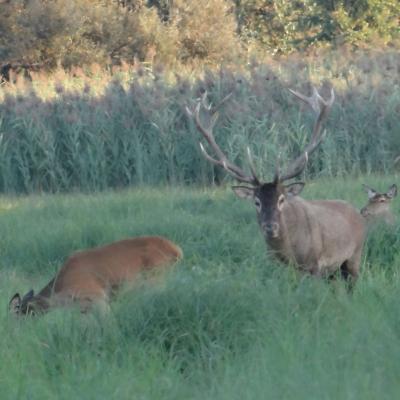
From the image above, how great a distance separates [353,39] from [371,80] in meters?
15.7

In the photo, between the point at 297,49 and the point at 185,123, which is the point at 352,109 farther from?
the point at 297,49

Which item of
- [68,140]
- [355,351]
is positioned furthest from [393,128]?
[355,351]

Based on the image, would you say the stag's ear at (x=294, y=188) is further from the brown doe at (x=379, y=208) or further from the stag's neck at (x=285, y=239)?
the brown doe at (x=379, y=208)

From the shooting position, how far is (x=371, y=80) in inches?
689

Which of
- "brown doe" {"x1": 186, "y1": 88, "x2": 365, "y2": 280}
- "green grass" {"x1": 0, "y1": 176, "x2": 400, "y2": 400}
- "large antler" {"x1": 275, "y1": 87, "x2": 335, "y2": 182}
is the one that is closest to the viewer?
"green grass" {"x1": 0, "y1": 176, "x2": 400, "y2": 400}

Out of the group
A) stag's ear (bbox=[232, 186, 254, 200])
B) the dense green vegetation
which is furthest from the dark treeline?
stag's ear (bbox=[232, 186, 254, 200])

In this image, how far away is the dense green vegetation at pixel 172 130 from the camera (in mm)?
15391

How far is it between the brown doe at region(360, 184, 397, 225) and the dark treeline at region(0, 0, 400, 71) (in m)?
16.3

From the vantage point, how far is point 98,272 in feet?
28.1

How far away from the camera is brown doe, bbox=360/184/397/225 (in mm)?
10914

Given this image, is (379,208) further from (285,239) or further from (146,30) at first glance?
(146,30)

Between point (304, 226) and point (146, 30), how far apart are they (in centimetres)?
2017

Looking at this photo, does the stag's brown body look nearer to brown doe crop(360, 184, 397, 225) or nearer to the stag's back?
the stag's back

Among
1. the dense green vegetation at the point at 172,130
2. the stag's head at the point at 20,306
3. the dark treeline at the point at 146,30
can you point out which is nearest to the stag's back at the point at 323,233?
the stag's head at the point at 20,306
